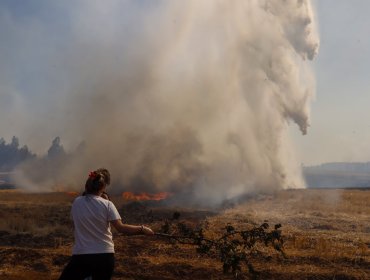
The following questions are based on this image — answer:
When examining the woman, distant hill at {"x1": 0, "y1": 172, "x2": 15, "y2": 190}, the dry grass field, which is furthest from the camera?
distant hill at {"x1": 0, "y1": 172, "x2": 15, "y2": 190}

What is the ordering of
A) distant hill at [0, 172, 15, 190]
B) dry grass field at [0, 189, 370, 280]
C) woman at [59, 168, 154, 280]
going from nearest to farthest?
woman at [59, 168, 154, 280], dry grass field at [0, 189, 370, 280], distant hill at [0, 172, 15, 190]

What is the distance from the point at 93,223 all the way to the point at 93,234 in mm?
129

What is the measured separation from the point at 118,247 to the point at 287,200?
2294 centimetres

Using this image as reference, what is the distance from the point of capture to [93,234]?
5168mm

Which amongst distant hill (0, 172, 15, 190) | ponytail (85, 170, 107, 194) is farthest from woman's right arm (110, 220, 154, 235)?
distant hill (0, 172, 15, 190)

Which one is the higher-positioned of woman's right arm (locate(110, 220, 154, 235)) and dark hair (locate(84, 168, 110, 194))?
dark hair (locate(84, 168, 110, 194))

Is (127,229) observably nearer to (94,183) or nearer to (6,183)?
(94,183)

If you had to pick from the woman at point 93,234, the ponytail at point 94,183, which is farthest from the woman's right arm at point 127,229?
the ponytail at point 94,183

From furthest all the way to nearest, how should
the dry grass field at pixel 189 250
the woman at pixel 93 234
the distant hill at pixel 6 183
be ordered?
the distant hill at pixel 6 183 → the dry grass field at pixel 189 250 → the woman at pixel 93 234

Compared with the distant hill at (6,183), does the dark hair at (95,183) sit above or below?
below

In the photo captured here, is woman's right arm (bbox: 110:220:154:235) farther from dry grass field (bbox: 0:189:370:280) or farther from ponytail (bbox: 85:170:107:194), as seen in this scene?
dry grass field (bbox: 0:189:370:280)

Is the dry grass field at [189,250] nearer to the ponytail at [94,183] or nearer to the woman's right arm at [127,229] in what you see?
the woman's right arm at [127,229]

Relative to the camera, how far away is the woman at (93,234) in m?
5.13

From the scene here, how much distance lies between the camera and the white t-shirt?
5160 millimetres
